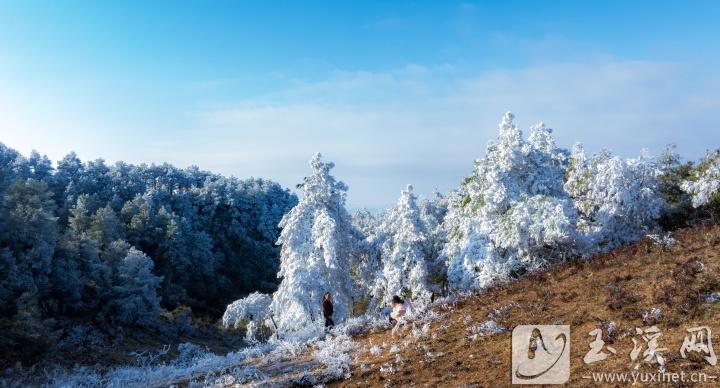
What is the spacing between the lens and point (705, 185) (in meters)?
19.0

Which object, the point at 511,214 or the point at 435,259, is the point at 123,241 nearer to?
the point at 435,259

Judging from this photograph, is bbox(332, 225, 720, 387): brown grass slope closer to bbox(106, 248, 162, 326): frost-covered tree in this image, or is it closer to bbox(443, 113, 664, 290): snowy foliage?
bbox(443, 113, 664, 290): snowy foliage

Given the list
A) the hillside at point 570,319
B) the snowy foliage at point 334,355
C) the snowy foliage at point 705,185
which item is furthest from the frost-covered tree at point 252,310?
the snowy foliage at point 705,185

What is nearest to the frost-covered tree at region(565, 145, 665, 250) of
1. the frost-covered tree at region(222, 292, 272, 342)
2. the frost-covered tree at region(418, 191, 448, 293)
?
the frost-covered tree at region(418, 191, 448, 293)

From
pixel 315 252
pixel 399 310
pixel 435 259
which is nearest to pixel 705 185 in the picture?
pixel 435 259

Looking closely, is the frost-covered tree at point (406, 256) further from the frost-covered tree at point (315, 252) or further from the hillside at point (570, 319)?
the hillside at point (570, 319)

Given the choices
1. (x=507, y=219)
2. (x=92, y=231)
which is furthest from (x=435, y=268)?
(x=92, y=231)

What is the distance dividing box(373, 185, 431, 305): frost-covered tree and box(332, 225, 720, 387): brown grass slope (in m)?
7.36

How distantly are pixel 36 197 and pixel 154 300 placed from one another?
35.1 feet

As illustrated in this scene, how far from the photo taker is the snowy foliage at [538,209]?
723 inches

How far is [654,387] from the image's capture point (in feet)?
24.7

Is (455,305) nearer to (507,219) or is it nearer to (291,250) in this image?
(507,219)

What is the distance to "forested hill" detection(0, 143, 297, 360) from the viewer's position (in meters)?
29.3

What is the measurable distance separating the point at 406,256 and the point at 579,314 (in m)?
11.9
